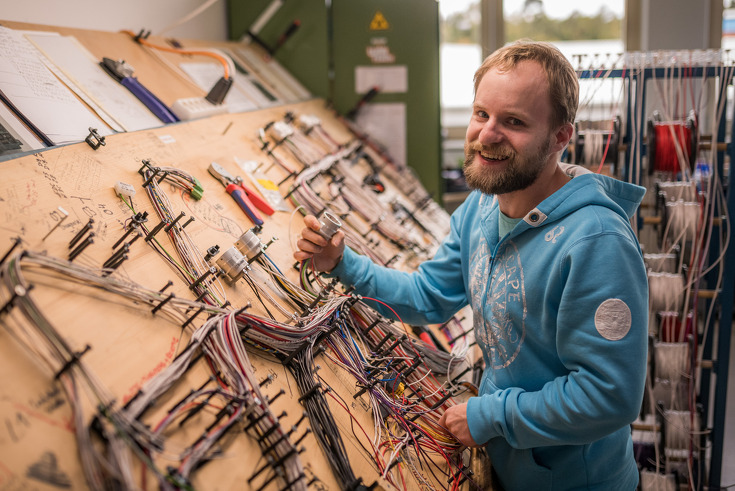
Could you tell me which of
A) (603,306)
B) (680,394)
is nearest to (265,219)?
(603,306)

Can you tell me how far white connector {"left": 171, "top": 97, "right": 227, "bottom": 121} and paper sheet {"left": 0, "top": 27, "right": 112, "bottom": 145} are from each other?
16.2 inches

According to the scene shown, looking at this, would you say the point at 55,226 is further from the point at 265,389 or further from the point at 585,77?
the point at 585,77

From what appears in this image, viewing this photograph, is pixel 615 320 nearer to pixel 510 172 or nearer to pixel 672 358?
pixel 510 172

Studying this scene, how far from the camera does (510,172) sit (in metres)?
1.44

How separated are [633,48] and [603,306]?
169 inches

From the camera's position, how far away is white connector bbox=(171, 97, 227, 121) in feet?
7.29

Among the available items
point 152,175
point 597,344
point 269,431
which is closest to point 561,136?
point 597,344

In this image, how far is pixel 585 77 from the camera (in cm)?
226

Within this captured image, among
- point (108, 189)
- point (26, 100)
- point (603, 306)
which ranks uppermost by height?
point (26, 100)

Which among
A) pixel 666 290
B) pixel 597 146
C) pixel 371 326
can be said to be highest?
pixel 597 146

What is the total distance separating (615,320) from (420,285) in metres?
0.68

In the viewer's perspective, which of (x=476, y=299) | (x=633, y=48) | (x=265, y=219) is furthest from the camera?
(x=633, y=48)

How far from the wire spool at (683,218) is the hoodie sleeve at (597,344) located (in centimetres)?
102

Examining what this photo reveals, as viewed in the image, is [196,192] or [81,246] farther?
[196,192]
